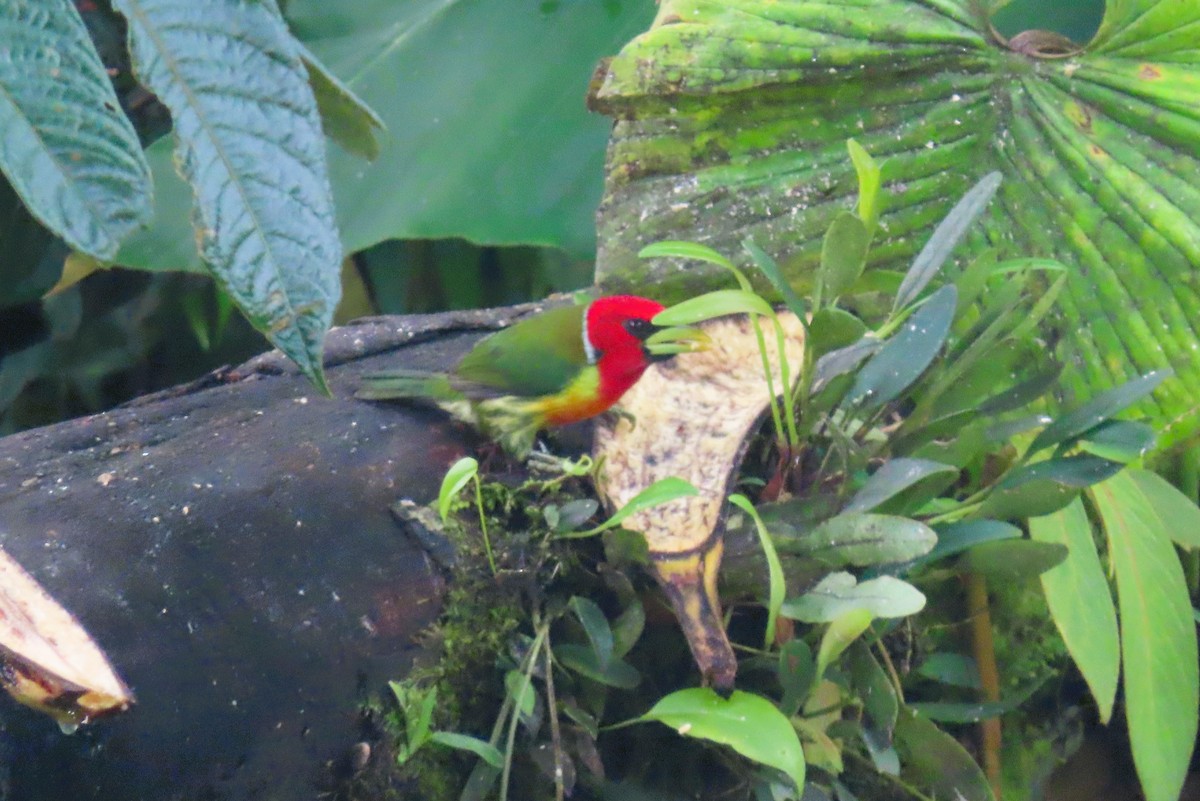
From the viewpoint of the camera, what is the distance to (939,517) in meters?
1.15

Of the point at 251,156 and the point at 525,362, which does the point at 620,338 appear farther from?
the point at 251,156

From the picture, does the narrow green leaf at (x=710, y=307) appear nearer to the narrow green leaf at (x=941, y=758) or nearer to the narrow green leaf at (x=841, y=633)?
the narrow green leaf at (x=841, y=633)

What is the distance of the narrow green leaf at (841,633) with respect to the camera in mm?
877

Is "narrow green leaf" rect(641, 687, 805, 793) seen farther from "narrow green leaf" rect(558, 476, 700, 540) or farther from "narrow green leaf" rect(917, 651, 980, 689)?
"narrow green leaf" rect(917, 651, 980, 689)

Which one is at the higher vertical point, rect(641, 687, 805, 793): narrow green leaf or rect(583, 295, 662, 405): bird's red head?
rect(583, 295, 662, 405): bird's red head

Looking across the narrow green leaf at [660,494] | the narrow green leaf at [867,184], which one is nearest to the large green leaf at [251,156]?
the narrow green leaf at [660,494]

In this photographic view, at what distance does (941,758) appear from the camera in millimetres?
1090

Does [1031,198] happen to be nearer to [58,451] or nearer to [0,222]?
[58,451]

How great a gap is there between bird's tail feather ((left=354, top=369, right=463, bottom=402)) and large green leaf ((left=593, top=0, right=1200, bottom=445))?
0.36 metres

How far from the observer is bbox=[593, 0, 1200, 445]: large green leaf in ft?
4.30

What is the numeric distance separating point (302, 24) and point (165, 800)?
1687mm

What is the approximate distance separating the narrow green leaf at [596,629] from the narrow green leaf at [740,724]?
82 millimetres

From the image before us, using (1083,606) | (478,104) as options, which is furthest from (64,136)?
(478,104)

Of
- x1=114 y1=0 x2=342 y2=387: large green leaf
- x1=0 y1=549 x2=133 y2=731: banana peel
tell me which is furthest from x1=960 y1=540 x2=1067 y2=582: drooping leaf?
x1=0 y1=549 x2=133 y2=731: banana peel
